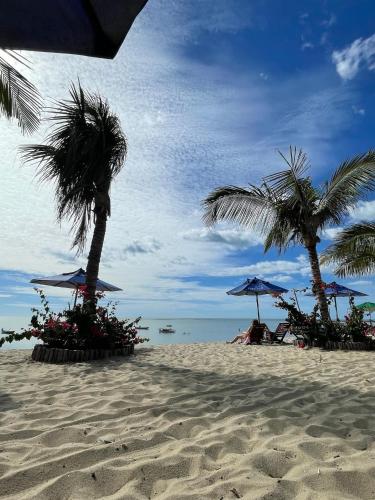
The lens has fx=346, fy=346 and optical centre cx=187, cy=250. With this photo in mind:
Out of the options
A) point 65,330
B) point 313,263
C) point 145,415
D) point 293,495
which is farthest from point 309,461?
point 313,263

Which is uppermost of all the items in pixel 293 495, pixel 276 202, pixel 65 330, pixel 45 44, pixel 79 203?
pixel 276 202

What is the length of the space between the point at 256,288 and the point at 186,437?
42.3ft

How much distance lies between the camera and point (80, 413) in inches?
132

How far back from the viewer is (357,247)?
1077 cm

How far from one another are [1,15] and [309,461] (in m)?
2.96

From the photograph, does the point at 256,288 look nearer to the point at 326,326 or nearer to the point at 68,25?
the point at 326,326

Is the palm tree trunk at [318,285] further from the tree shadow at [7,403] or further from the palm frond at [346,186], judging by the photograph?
the tree shadow at [7,403]

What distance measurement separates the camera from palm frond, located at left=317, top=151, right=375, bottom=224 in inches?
396

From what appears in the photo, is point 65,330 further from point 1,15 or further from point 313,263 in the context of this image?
point 313,263

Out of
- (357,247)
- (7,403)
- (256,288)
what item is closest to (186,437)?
(7,403)

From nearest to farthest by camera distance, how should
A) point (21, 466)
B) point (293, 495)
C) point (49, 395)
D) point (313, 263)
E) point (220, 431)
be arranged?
point (293, 495), point (21, 466), point (220, 431), point (49, 395), point (313, 263)

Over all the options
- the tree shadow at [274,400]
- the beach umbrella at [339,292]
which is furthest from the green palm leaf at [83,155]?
the beach umbrella at [339,292]

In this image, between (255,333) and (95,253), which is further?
(255,333)

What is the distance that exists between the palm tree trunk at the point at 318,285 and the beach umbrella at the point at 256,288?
438 cm
